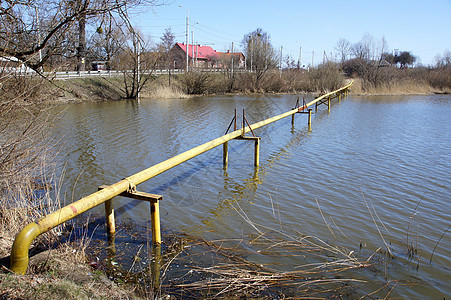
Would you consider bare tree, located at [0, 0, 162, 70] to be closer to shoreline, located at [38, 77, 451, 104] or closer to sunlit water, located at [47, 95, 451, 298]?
sunlit water, located at [47, 95, 451, 298]

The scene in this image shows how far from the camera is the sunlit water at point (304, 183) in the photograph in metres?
6.18

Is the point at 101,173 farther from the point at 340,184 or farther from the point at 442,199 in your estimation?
the point at 442,199

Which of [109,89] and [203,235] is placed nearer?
[203,235]

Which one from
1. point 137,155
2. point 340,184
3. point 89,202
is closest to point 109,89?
point 137,155

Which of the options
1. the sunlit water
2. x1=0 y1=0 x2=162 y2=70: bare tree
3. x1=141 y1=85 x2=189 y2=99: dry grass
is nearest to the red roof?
x1=141 y1=85 x2=189 y2=99: dry grass

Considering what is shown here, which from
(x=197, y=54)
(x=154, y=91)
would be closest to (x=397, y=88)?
(x=154, y=91)

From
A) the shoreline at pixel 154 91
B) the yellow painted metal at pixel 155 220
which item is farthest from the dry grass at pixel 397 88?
the yellow painted metal at pixel 155 220

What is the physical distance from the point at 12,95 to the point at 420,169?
32.0ft

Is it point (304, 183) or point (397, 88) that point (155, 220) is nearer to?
point (304, 183)

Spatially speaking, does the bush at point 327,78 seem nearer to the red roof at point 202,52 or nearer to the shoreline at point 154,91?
the shoreline at point 154,91

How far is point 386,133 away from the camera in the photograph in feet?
52.3

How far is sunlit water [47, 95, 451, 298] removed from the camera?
6.18 meters

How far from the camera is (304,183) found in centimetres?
895

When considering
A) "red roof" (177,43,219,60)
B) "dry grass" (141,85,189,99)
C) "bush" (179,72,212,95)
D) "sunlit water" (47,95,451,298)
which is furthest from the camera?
"red roof" (177,43,219,60)
